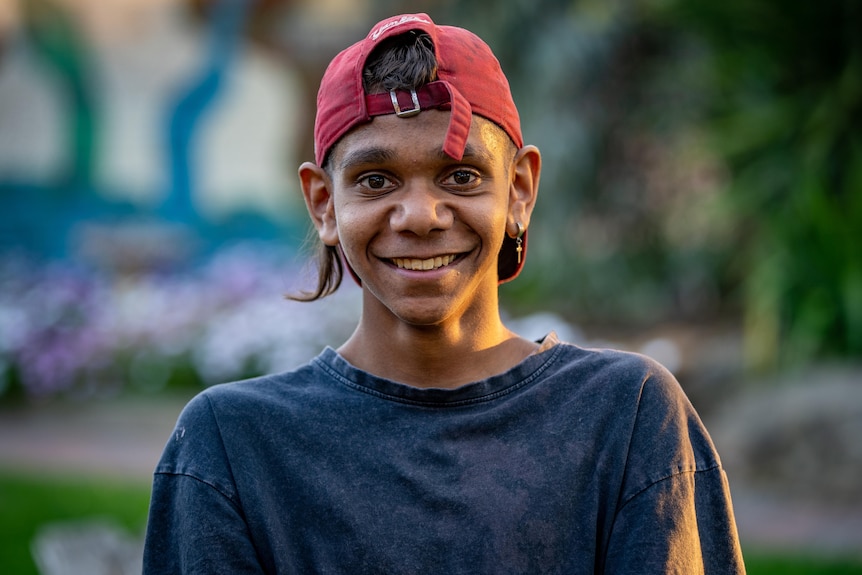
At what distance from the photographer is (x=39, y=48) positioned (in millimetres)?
11281

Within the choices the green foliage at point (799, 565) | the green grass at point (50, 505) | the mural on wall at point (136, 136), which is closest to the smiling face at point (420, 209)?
the green foliage at point (799, 565)

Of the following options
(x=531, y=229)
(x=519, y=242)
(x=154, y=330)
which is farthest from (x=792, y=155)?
(x=519, y=242)

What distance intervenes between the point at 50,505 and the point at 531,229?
16.8 ft

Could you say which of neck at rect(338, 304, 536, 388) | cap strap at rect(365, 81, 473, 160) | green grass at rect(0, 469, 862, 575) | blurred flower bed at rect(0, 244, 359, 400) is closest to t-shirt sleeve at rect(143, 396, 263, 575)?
neck at rect(338, 304, 536, 388)

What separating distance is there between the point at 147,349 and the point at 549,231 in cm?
363

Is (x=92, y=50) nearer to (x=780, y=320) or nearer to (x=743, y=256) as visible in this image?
(x=743, y=256)

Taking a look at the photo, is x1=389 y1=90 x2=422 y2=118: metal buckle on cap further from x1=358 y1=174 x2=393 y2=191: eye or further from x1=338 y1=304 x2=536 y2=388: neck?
x1=338 y1=304 x2=536 y2=388: neck

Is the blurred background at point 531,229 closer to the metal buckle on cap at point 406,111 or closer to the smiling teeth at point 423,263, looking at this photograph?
the smiling teeth at point 423,263

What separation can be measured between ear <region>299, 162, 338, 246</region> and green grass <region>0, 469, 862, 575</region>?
345 cm

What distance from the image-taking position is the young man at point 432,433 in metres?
2.18

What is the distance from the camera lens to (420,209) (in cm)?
219

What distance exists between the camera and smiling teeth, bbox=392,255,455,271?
2.24 meters

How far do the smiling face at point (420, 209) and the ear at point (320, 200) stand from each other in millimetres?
59

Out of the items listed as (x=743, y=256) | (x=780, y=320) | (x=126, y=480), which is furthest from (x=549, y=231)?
(x=126, y=480)
